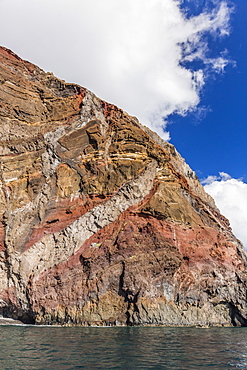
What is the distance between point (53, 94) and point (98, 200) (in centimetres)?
2704

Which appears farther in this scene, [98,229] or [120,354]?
[98,229]

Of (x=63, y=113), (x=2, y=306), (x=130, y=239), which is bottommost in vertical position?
(x=2, y=306)

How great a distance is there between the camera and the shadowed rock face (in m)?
35.1

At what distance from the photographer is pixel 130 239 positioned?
38219mm

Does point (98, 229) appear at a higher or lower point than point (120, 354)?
higher

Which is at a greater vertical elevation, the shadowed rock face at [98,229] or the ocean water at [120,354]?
the shadowed rock face at [98,229]

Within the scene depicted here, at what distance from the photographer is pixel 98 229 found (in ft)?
137

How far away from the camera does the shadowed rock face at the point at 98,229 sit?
115 feet

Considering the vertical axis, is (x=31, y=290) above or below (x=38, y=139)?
below

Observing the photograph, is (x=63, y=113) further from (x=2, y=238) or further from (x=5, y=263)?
(x=5, y=263)

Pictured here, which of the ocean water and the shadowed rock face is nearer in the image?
the ocean water

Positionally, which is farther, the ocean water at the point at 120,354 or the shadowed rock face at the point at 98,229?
the shadowed rock face at the point at 98,229

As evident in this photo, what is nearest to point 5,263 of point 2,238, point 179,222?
point 2,238

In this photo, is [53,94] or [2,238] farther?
[53,94]
